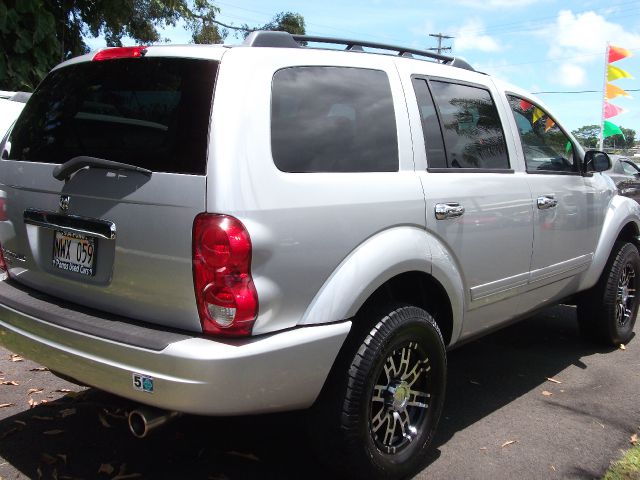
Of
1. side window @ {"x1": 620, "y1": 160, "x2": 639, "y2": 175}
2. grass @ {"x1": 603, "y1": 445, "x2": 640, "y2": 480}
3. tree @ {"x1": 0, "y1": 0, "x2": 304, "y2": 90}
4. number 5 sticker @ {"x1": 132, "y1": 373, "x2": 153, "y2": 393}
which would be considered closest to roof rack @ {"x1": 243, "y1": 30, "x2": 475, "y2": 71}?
number 5 sticker @ {"x1": 132, "y1": 373, "x2": 153, "y2": 393}

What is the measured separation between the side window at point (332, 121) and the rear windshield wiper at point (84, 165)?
0.56 meters

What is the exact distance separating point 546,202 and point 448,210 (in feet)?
3.64

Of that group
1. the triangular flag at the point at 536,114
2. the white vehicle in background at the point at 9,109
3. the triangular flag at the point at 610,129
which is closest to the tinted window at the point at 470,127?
the triangular flag at the point at 536,114

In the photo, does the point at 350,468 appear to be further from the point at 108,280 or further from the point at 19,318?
the point at 19,318

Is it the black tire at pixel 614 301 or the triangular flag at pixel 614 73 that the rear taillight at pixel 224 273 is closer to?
the black tire at pixel 614 301

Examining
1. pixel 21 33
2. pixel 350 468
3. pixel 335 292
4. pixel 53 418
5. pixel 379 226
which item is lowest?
pixel 53 418

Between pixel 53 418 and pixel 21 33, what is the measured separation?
9023 millimetres

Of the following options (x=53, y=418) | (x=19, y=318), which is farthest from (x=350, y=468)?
(x=53, y=418)

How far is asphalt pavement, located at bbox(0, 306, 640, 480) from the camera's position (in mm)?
3117

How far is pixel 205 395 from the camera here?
7.50ft

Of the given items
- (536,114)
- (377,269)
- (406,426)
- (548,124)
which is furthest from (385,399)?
(548,124)

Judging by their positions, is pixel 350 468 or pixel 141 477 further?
pixel 141 477

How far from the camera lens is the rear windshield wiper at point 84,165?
2469 millimetres

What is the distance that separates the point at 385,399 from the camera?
9.52 ft
